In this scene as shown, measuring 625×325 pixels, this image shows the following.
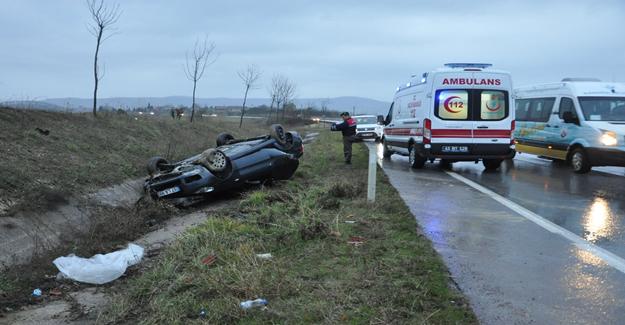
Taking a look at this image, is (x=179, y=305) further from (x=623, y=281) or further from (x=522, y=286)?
(x=623, y=281)

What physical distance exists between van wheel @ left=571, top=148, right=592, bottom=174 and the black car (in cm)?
735

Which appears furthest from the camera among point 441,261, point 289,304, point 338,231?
point 338,231

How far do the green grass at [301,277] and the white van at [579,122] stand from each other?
7.96m

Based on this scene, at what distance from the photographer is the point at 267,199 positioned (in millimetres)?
9023

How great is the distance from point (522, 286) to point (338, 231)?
220 centimetres

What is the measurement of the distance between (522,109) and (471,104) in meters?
4.60

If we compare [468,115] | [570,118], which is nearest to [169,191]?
[468,115]

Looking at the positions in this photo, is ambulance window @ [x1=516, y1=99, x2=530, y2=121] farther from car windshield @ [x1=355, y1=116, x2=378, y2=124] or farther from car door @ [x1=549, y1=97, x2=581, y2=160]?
car windshield @ [x1=355, y1=116, x2=378, y2=124]

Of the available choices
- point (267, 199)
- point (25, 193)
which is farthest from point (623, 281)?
point (25, 193)


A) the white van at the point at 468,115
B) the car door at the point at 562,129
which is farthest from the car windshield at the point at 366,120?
the white van at the point at 468,115

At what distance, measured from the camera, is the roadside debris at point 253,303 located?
13.0 feet

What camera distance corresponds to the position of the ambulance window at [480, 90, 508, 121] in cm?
1297

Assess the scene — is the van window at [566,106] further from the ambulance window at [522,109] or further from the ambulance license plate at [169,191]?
the ambulance license plate at [169,191]

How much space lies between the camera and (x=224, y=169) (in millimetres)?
9891
